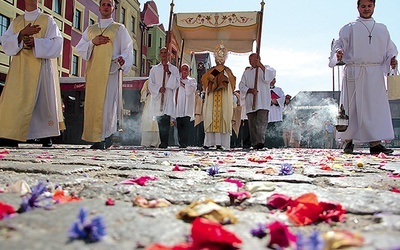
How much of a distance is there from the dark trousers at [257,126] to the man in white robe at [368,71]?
2632mm

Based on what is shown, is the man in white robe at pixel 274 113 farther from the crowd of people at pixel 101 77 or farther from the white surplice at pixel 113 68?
→ the white surplice at pixel 113 68

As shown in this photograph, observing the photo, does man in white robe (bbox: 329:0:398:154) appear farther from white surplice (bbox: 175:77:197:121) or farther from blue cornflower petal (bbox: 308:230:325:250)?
blue cornflower petal (bbox: 308:230:325:250)

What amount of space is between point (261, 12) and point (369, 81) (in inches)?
179

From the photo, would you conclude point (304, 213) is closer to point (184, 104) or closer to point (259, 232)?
point (259, 232)

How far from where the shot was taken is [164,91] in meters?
9.55

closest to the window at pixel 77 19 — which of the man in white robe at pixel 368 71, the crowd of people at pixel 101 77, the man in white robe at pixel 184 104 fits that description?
the man in white robe at pixel 184 104

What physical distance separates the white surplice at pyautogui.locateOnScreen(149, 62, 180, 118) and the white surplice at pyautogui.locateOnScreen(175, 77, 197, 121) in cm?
98

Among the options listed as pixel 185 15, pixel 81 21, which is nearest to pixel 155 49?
pixel 81 21

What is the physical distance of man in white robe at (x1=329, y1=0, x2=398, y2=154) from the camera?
6.68 meters

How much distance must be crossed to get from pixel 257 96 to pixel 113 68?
348 cm

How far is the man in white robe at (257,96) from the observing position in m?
9.29

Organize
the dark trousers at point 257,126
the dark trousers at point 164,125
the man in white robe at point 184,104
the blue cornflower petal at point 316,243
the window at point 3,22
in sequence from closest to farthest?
the blue cornflower petal at point 316,243 → the dark trousers at point 257,126 → the dark trousers at point 164,125 → the man in white robe at point 184,104 → the window at point 3,22

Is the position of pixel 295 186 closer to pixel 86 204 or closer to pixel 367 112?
pixel 86 204

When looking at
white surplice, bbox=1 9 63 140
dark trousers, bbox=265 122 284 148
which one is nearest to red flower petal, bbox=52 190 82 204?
white surplice, bbox=1 9 63 140
